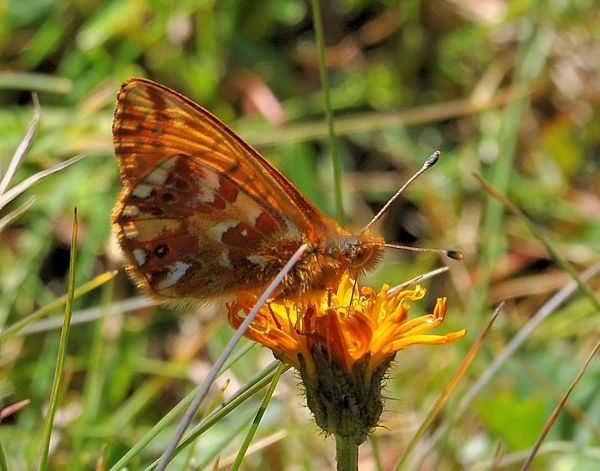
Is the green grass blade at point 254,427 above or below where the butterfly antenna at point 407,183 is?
below

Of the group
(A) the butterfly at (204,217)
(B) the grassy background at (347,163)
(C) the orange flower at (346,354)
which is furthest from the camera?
(B) the grassy background at (347,163)

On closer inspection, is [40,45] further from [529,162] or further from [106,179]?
[529,162]

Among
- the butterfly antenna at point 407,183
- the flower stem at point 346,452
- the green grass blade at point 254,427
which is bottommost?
the flower stem at point 346,452

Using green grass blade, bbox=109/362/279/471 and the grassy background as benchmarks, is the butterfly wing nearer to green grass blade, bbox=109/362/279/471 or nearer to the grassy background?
green grass blade, bbox=109/362/279/471

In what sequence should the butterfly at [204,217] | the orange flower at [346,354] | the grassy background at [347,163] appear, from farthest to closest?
the grassy background at [347,163], the butterfly at [204,217], the orange flower at [346,354]

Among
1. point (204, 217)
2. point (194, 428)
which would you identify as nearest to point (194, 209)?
point (204, 217)

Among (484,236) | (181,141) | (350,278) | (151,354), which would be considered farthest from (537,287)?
(181,141)

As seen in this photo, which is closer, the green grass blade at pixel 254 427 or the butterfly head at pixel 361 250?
the green grass blade at pixel 254 427

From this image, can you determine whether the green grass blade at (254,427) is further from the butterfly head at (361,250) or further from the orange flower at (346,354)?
the butterfly head at (361,250)

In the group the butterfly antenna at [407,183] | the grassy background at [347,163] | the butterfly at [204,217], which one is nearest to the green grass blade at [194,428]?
the butterfly at [204,217]
